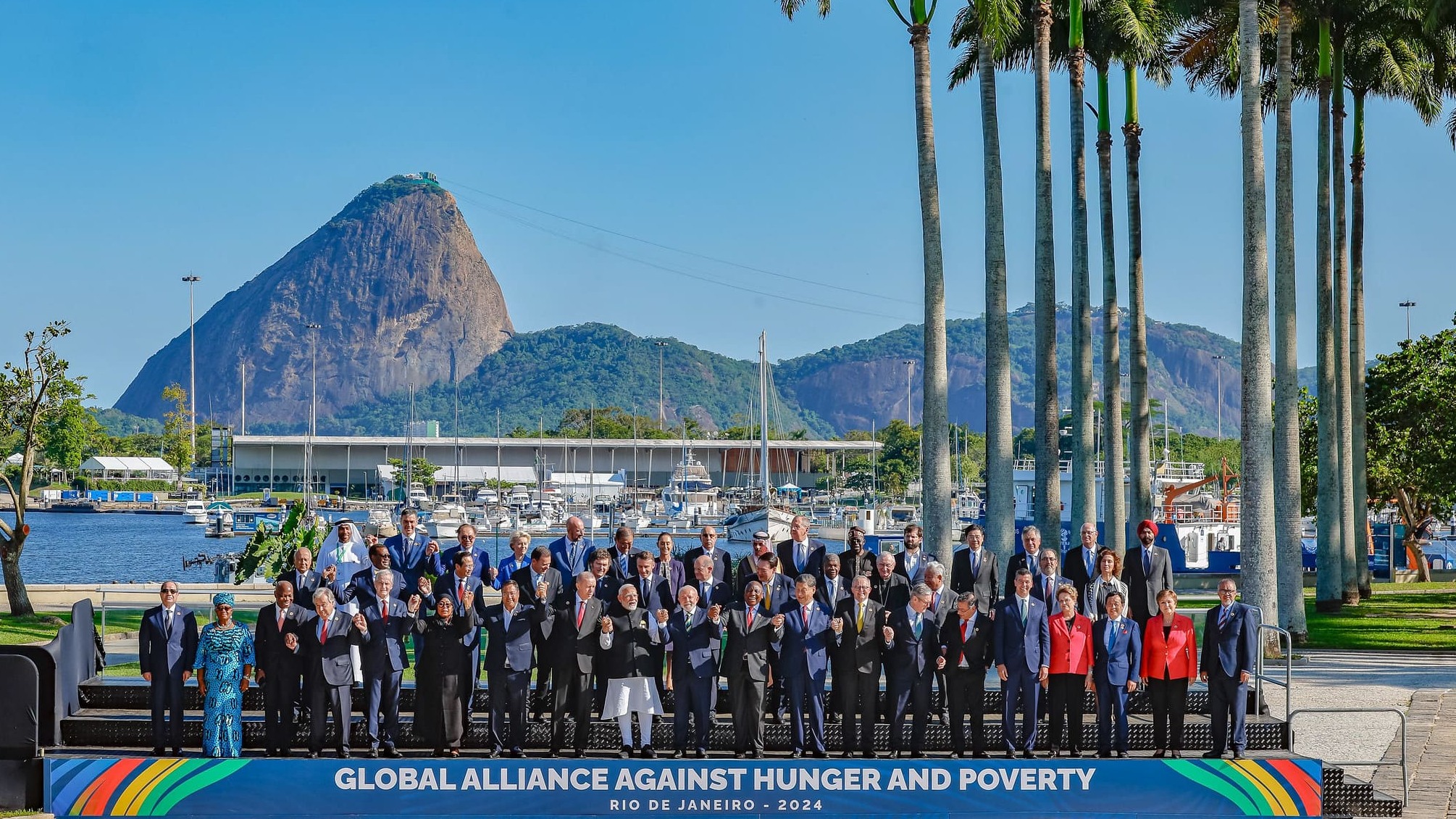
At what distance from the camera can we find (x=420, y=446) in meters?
168

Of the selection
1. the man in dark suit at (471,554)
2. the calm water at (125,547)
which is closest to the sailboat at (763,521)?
the calm water at (125,547)

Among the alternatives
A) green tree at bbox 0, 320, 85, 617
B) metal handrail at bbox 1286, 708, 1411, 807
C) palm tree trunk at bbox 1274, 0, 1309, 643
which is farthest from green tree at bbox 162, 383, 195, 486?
metal handrail at bbox 1286, 708, 1411, 807

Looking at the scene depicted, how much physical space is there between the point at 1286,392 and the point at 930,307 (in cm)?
694

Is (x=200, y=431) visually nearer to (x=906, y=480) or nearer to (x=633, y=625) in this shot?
(x=906, y=480)

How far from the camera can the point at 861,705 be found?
13.8 metres

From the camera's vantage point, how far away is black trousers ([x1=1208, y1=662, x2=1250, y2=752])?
44.3 feet

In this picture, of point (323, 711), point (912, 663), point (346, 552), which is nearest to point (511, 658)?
point (323, 711)

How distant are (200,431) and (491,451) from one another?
4171cm

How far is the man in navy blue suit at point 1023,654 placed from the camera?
1367 centimetres

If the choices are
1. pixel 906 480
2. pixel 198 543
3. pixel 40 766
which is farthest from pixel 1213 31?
pixel 906 480

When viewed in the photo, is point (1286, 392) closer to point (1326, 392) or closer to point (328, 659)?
point (1326, 392)

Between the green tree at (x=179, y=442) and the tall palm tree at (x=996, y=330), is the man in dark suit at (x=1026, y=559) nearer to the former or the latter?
the tall palm tree at (x=996, y=330)

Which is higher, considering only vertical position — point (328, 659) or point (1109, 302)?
point (1109, 302)

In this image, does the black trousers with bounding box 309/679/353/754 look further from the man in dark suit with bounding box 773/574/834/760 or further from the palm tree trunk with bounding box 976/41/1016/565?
the palm tree trunk with bounding box 976/41/1016/565
